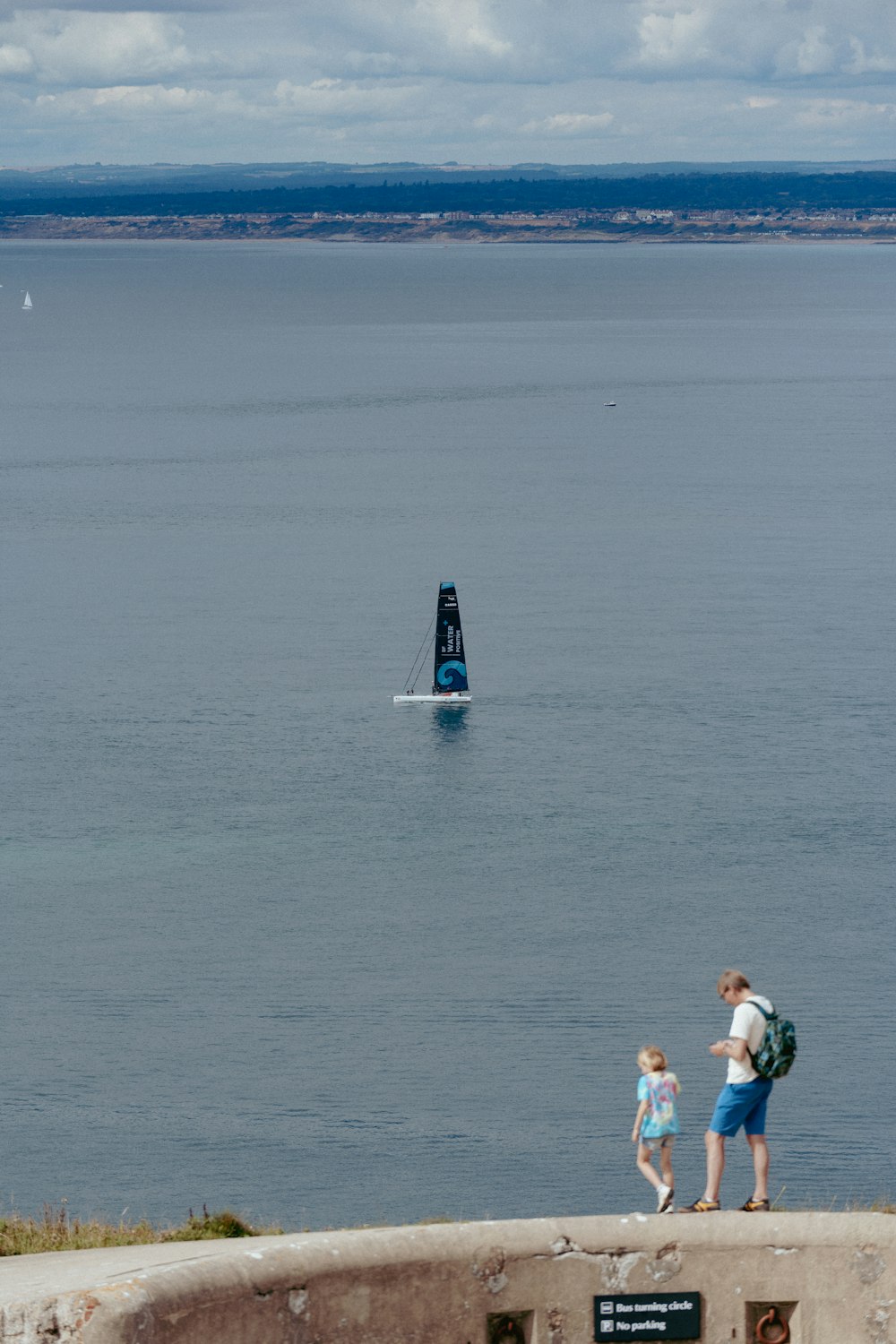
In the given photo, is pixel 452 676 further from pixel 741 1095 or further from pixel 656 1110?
pixel 741 1095

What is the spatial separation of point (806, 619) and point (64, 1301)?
71086 millimetres

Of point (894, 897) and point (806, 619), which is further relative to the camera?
point (806, 619)

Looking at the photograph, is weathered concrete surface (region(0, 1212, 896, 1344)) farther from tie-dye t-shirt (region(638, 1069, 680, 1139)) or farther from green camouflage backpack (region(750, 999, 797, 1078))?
tie-dye t-shirt (region(638, 1069, 680, 1139))

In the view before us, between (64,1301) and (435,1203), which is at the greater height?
(64,1301)

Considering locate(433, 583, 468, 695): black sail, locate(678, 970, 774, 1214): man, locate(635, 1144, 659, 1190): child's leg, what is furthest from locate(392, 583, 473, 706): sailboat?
locate(678, 970, 774, 1214): man

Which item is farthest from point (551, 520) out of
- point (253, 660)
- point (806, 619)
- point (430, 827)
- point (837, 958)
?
point (837, 958)

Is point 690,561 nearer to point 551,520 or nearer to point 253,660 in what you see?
point 551,520

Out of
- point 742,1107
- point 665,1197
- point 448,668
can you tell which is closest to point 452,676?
point 448,668

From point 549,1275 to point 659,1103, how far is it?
2.67 metres

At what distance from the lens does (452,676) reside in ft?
231

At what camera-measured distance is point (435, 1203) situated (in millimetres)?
34406

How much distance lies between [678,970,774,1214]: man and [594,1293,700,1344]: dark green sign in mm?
755

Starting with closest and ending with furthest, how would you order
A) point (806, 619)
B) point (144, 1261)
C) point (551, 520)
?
1. point (144, 1261)
2. point (806, 619)
3. point (551, 520)

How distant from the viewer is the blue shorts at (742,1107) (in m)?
15.5
